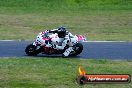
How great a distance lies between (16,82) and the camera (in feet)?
54.6

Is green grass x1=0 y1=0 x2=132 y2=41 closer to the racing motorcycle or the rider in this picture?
the racing motorcycle

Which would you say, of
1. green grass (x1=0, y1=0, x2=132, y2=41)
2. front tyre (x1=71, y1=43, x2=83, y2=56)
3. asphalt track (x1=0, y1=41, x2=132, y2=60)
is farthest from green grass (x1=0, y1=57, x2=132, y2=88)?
green grass (x1=0, y1=0, x2=132, y2=41)

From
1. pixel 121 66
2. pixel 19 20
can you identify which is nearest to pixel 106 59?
pixel 121 66

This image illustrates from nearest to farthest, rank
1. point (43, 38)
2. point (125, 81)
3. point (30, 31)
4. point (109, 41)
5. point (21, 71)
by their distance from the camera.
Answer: point (125, 81)
point (21, 71)
point (43, 38)
point (109, 41)
point (30, 31)

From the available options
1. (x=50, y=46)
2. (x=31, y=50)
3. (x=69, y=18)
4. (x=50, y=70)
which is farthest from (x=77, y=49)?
(x=69, y=18)

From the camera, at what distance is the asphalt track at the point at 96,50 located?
897 inches

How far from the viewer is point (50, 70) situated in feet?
60.7

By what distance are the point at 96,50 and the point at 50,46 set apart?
296 centimetres

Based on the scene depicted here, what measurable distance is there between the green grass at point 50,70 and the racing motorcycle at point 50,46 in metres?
0.65

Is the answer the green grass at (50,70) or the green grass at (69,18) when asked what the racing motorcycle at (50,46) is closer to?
the green grass at (50,70)

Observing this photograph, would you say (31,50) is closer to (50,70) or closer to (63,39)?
(63,39)

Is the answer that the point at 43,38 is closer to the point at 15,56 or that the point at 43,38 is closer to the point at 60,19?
the point at 15,56

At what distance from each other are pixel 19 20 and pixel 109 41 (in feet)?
29.6

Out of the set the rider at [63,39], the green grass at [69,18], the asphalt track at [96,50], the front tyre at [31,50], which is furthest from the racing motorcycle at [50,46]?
the green grass at [69,18]
